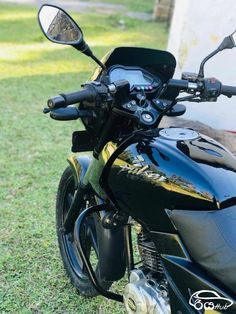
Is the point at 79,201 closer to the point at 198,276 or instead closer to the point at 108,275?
the point at 108,275

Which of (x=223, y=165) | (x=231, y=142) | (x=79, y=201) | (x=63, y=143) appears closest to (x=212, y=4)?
(x=231, y=142)

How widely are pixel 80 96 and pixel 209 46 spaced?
127 inches

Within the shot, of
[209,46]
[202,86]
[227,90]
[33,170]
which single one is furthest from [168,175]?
[209,46]

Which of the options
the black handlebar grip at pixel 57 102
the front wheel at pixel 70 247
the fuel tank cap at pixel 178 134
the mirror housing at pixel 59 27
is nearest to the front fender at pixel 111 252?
the front wheel at pixel 70 247

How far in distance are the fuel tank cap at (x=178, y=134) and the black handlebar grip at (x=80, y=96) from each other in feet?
0.93

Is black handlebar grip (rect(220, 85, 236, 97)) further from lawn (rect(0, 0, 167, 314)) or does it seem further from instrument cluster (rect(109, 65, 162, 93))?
lawn (rect(0, 0, 167, 314))

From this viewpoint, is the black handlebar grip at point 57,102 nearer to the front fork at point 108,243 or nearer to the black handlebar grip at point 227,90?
the front fork at point 108,243

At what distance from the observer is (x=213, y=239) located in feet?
5.07

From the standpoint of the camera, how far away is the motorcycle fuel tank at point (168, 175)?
63.1 inches

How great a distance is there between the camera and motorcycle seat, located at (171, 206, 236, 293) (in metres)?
1.50

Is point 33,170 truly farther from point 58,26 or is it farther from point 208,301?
point 208,301

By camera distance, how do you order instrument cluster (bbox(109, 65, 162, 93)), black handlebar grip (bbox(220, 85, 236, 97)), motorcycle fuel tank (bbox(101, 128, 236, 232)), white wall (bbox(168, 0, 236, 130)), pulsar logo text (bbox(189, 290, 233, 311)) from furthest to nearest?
white wall (bbox(168, 0, 236, 130)), black handlebar grip (bbox(220, 85, 236, 97)), instrument cluster (bbox(109, 65, 162, 93)), motorcycle fuel tank (bbox(101, 128, 236, 232)), pulsar logo text (bbox(189, 290, 233, 311))

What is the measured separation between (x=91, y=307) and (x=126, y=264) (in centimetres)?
59

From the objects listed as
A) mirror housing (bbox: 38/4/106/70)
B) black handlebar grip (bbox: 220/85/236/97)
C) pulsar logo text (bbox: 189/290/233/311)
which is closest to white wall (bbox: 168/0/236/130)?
black handlebar grip (bbox: 220/85/236/97)
